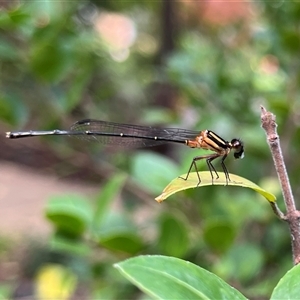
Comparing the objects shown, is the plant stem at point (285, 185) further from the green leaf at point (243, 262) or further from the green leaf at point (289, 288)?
the green leaf at point (243, 262)

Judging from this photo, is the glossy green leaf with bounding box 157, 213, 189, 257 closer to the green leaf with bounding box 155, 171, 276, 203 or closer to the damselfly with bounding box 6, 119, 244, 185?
the damselfly with bounding box 6, 119, 244, 185

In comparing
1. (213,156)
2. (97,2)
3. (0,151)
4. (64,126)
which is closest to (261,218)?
(213,156)

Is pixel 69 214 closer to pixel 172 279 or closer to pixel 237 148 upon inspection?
pixel 237 148

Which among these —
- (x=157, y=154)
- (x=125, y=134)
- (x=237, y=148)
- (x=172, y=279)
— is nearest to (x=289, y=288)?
(x=172, y=279)

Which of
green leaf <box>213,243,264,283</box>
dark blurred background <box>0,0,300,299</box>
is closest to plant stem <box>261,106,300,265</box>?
dark blurred background <box>0,0,300,299</box>

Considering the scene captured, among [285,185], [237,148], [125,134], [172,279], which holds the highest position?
[125,134]

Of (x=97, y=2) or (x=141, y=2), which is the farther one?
(x=141, y=2)

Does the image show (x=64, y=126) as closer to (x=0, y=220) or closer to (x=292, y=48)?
(x=292, y=48)
